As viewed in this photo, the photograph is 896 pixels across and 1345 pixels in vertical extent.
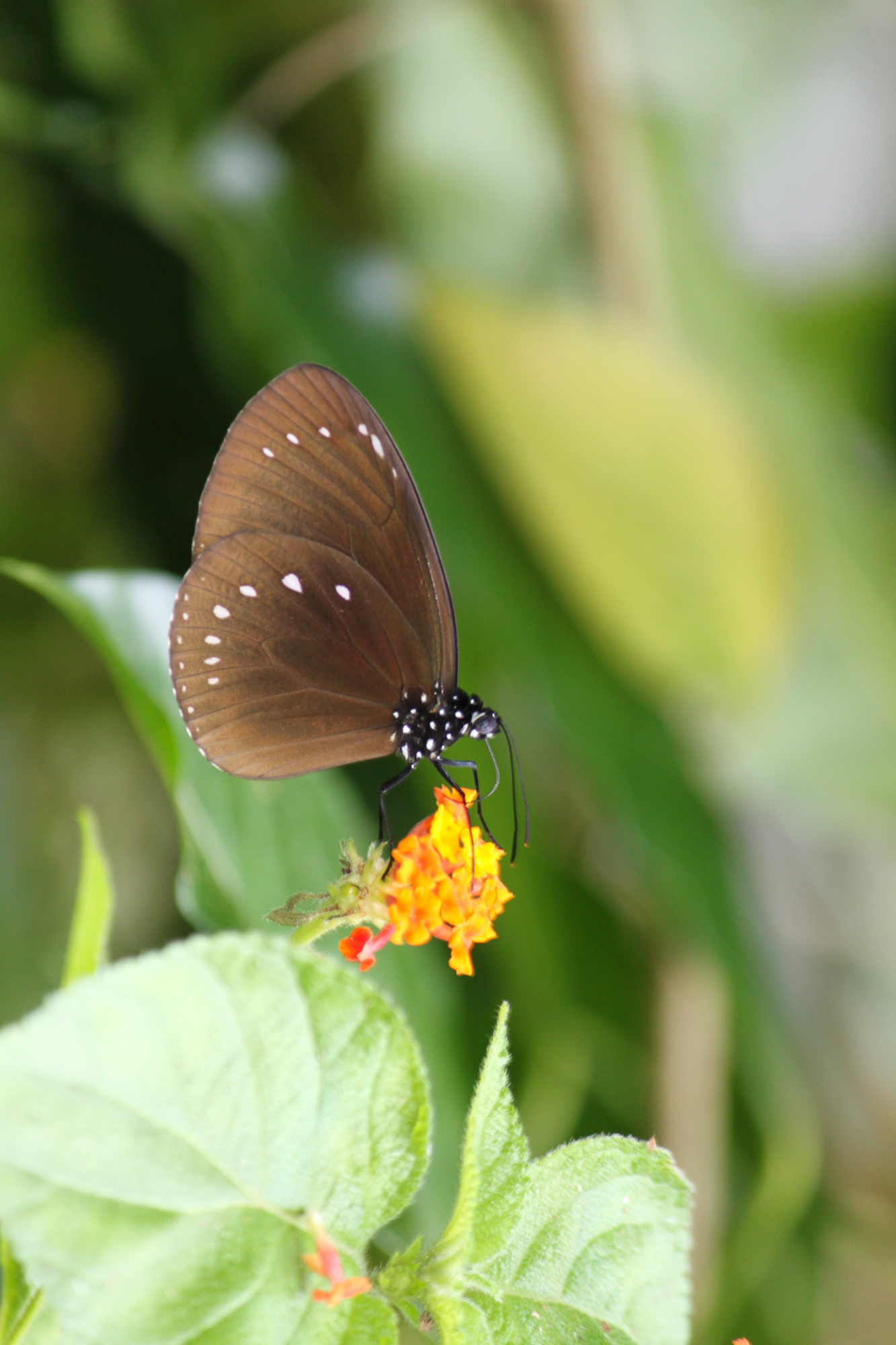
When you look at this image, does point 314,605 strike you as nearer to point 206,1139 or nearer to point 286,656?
point 286,656

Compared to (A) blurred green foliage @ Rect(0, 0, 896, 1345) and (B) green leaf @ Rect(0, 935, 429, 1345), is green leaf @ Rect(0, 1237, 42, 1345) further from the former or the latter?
(A) blurred green foliage @ Rect(0, 0, 896, 1345)

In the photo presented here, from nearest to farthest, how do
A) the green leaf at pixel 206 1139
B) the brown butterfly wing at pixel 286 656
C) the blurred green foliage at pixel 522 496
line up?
the green leaf at pixel 206 1139
the brown butterfly wing at pixel 286 656
the blurred green foliage at pixel 522 496

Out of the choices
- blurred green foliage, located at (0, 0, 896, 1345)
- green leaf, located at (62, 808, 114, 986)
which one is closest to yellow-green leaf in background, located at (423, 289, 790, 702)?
blurred green foliage, located at (0, 0, 896, 1345)

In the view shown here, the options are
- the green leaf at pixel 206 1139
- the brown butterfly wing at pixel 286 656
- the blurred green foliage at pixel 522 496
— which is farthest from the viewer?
the blurred green foliage at pixel 522 496

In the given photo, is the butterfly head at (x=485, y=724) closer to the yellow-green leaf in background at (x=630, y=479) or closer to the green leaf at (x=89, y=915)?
the green leaf at (x=89, y=915)

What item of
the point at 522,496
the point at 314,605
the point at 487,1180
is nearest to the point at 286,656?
the point at 314,605

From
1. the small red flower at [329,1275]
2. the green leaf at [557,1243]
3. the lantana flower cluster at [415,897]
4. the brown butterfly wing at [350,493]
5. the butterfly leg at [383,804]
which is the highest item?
the brown butterfly wing at [350,493]

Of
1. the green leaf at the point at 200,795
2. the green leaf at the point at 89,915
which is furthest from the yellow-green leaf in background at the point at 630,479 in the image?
the green leaf at the point at 89,915

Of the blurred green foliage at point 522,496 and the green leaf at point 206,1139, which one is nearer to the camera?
the green leaf at point 206,1139
